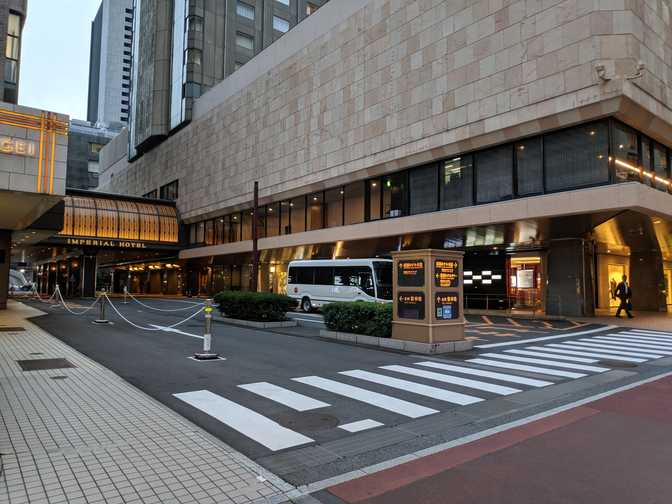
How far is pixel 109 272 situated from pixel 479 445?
8606cm

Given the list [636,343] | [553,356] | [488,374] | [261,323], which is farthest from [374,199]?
[488,374]

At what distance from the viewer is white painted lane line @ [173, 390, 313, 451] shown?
5695 millimetres

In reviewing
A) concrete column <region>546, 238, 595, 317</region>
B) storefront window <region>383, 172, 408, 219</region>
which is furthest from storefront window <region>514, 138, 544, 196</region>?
storefront window <region>383, 172, 408, 219</region>

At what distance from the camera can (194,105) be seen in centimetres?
5503

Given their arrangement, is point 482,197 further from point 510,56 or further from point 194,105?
point 194,105

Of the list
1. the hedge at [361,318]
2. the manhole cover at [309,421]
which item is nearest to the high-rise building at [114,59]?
the hedge at [361,318]

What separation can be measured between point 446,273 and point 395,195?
17055mm

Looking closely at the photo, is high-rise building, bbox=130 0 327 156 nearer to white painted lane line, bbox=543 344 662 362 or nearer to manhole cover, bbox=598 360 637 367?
white painted lane line, bbox=543 344 662 362

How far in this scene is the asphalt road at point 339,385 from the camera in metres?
5.70

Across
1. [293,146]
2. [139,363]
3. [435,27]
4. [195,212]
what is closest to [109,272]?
[195,212]

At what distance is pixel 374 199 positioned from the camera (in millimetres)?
31844

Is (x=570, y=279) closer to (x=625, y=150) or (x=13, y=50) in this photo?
(x=625, y=150)

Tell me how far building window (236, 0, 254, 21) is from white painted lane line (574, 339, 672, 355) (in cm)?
5790

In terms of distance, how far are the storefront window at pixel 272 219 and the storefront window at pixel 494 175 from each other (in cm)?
2071
